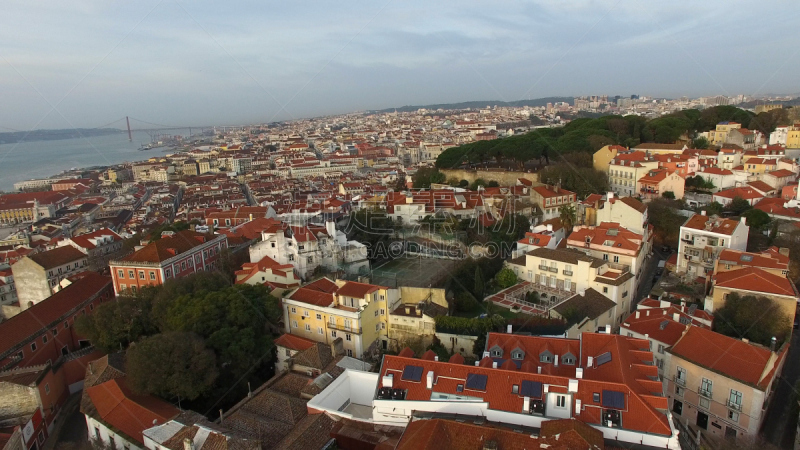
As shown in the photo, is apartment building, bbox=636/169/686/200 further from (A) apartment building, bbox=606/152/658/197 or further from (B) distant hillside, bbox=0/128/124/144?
(B) distant hillside, bbox=0/128/124/144

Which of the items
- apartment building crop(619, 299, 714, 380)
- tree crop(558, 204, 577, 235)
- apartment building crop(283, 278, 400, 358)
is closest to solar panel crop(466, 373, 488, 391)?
apartment building crop(283, 278, 400, 358)

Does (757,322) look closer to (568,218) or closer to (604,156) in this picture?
(568,218)

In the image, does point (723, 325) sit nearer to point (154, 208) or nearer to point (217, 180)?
point (154, 208)

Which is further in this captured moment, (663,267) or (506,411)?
(663,267)

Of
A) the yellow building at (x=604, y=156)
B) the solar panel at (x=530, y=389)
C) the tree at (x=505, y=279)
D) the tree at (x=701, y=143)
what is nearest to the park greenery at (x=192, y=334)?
the solar panel at (x=530, y=389)

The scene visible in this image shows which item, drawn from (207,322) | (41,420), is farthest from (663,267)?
(41,420)

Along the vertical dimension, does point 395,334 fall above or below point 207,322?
below
